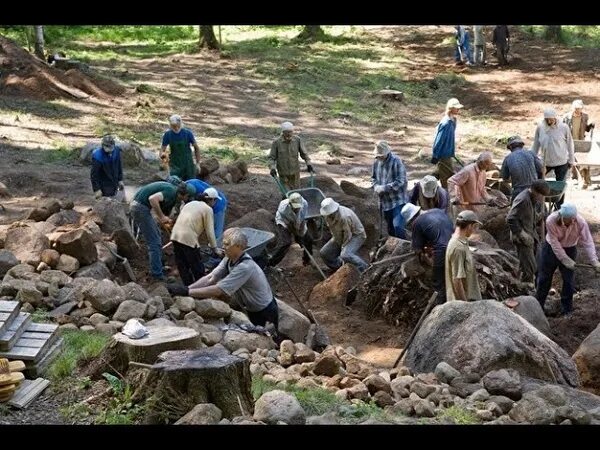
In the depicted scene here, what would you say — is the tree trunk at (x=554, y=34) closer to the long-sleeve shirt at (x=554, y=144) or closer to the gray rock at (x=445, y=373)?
the long-sleeve shirt at (x=554, y=144)

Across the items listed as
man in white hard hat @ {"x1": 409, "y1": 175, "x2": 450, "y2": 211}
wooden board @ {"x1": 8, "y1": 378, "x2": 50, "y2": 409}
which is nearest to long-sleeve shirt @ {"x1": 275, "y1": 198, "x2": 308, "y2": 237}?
man in white hard hat @ {"x1": 409, "y1": 175, "x2": 450, "y2": 211}

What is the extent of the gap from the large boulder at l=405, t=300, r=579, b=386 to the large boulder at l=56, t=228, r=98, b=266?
12.1 ft

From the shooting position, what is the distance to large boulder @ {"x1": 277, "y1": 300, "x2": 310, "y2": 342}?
874 centimetres

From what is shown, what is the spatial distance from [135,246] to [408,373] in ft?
14.9

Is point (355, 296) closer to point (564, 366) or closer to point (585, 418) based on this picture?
point (564, 366)

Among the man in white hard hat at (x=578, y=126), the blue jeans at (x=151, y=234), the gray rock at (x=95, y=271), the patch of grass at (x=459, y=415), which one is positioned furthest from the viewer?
the man in white hard hat at (x=578, y=126)

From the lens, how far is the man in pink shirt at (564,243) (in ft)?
29.8

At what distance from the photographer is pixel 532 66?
24797mm

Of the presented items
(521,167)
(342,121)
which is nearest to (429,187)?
(521,167)

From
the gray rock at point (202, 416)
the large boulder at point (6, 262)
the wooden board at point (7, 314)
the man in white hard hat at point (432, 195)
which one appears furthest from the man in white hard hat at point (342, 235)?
the gray rock at point (202, 416)

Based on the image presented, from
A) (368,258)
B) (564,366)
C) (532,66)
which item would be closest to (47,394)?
(564,366)

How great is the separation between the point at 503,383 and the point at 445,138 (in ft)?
20.2

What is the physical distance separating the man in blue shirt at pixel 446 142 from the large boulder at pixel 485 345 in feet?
15.5

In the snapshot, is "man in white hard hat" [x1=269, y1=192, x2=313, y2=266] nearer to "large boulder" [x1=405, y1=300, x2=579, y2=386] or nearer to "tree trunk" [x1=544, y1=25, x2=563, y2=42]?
"large boulder" [x1=405, y1=300, x2=579, y2=386]
